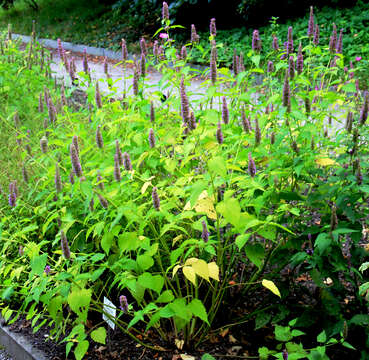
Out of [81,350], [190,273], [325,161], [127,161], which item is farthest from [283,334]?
[127,161]

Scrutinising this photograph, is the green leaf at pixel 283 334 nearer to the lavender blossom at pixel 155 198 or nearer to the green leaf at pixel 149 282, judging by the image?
the green leaf at pixel 149 282

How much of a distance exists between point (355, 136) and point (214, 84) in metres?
0.75

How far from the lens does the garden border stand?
9.93 ft

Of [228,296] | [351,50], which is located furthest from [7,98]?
[351,50]

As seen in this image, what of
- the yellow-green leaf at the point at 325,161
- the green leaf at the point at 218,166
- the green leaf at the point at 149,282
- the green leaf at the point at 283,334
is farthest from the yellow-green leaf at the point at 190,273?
the yellow-green leaf at the point at 325,161

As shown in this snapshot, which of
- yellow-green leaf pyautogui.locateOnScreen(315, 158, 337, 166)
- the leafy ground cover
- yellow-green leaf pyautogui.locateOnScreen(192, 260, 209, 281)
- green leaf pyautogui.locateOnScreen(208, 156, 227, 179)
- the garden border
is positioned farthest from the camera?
the garden border

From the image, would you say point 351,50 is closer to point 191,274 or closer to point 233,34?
point 233,34

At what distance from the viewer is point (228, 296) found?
313 centimetres

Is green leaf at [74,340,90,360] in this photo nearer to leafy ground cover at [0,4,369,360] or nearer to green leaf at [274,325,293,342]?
leafy ground cover at [0,4,369,360]

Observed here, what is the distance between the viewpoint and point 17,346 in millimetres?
3188

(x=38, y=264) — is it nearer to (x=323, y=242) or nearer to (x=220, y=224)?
(x=220, y=224)

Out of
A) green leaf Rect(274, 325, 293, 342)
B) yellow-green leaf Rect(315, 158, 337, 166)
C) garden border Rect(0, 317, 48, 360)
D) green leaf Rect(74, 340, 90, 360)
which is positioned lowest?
garden border Rect(0, 317, 48, 360)

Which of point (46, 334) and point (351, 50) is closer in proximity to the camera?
point (46, 334)

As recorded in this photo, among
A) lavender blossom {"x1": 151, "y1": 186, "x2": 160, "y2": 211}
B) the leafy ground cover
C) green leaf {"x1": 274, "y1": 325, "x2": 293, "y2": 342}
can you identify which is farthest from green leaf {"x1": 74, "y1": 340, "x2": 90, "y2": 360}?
green leaf {"x1": 274, "y1": 325, "x2": 293, "y2": 342}
